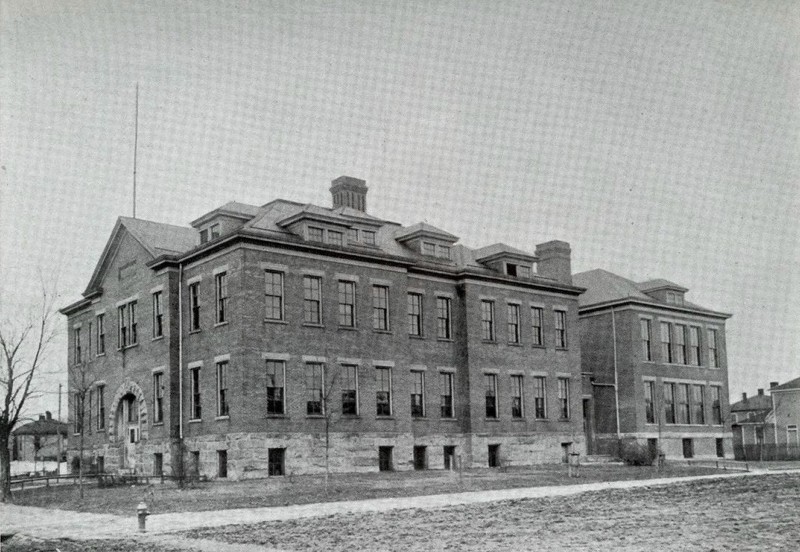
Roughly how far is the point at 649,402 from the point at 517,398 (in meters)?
11.0

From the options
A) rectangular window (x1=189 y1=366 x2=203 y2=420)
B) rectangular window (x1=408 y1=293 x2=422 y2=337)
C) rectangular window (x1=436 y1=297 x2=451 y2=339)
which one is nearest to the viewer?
rectangular window (x1=189 y1=366 x2=203 y2=420)

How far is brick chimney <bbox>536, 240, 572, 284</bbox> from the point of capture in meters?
47.7

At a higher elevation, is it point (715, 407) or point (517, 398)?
point (517, 398)

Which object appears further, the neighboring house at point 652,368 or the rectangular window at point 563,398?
the neighboring house at point 652,368

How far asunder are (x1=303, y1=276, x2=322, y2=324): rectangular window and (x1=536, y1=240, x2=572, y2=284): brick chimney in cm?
1595

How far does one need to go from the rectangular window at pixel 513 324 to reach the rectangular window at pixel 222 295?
15.4 meters

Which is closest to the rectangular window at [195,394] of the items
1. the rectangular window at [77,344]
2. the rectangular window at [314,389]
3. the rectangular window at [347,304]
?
the rectangular window at [314,389]

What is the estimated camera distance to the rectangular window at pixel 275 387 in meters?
33.4

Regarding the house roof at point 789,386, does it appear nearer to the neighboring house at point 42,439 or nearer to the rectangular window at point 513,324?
the rectangular window at point 513,324

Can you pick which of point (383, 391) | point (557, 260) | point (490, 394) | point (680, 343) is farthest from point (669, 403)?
point (383, 391)

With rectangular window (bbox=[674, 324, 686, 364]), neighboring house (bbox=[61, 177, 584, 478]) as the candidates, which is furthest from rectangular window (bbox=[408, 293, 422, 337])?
rectangular window (bbox=[674, 324, 686, 364])

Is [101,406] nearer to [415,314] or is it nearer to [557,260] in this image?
[415,314]

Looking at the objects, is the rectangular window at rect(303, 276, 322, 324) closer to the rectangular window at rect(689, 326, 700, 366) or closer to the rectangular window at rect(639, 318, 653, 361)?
the rectangular window at rect(639, 318, 653, 361)

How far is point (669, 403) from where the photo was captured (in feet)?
169
